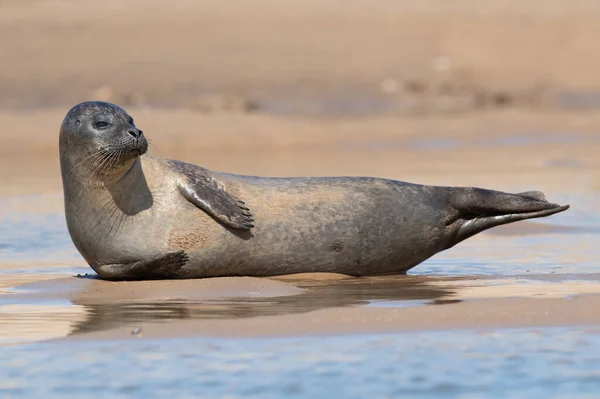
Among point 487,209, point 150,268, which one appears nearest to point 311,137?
point 487,209

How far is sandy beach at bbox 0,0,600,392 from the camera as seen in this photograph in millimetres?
6320

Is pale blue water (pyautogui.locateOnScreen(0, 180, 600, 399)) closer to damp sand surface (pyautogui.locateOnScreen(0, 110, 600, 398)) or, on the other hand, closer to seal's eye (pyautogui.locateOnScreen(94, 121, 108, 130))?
damp sand surface (pyautogui.locateOnScreen(0, 110, 600, 398))

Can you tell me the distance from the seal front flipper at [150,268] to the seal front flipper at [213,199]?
0.29 metres

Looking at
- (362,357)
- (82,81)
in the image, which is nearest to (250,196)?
(362,357)

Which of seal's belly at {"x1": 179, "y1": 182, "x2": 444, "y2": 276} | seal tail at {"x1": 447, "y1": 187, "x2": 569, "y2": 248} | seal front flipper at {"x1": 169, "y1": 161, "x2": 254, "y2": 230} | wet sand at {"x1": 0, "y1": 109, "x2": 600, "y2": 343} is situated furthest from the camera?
seal tail at {"x1": 447, "y1": 187, "x2": 569, "y2": 248}

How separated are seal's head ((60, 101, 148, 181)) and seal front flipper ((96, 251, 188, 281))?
0.50 meters

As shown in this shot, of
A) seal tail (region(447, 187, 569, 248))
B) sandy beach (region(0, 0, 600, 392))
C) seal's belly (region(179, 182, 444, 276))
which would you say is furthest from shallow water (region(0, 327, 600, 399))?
seal tail (region(447, 187, 569, 248))

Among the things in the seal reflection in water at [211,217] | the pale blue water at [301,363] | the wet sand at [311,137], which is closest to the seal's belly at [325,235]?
the seal reflection in water at [211,217]

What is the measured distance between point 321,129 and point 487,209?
13.5m

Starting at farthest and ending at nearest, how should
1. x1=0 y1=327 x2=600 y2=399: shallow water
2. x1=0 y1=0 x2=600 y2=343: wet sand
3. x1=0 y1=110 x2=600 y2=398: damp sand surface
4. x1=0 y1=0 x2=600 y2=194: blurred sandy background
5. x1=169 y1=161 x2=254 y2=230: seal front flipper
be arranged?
1. x1=0 y1=0 x2=600 y2=194: blurred sandy background
2. x1=169 y1=161 x2=254 y2=230: seal front flipper
3. x1=0 y1=0 x2=600 y2=343: wet sand
4. x1=0 y1=110 x2=600 y2=398: damp sand surface
5. x1=0 y1=327 x2=600 y2=399: shallow water

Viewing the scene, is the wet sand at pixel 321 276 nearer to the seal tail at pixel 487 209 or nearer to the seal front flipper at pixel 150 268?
the seal front flipper at pixel 150 268

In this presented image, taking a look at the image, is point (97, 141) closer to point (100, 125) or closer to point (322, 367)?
point (100, 125)

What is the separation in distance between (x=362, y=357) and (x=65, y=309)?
6.78ft

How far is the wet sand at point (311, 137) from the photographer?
6312 mm
